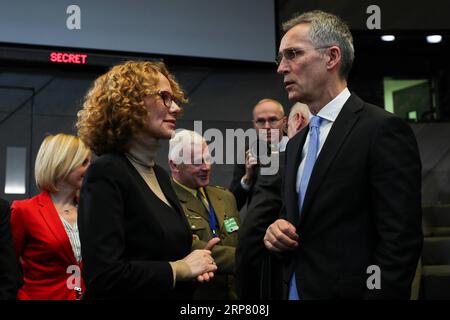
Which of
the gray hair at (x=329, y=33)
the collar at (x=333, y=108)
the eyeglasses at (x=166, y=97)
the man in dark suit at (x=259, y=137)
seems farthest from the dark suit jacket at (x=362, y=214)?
the man in dark suit at (x=259, y=137)

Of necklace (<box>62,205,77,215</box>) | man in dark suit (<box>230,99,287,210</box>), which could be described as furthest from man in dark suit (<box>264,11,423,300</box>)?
man in dark suit (<box>230,99,287,210</box>)

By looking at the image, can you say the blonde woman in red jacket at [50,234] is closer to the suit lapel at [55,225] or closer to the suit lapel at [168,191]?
the suit lapel at [55,225]

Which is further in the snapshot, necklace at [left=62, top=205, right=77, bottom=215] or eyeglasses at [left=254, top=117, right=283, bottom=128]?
eyeglasses at [left=254, top=117, right=283, bottom=128]

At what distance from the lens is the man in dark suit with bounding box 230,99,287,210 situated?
3.35 meters

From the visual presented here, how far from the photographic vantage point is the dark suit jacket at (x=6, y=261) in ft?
6.38

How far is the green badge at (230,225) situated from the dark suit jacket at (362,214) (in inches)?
45.6

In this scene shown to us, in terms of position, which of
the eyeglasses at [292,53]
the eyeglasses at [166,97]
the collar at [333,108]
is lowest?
the collar at [333,108]

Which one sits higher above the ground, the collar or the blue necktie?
the collar

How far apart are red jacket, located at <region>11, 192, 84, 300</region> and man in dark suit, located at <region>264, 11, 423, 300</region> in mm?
1109

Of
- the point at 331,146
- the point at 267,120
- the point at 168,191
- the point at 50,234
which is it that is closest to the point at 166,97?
the point at 168,191

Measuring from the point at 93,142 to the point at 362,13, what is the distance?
4.40 metres

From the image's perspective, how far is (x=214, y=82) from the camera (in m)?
5.70

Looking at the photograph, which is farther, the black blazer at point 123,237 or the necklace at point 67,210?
the necklace at point 67,210

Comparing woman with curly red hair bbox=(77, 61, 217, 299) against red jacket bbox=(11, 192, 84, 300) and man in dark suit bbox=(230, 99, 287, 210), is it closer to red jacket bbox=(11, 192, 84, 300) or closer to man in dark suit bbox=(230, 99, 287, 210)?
red jacket bbox=(11, 192, 84, 300)
